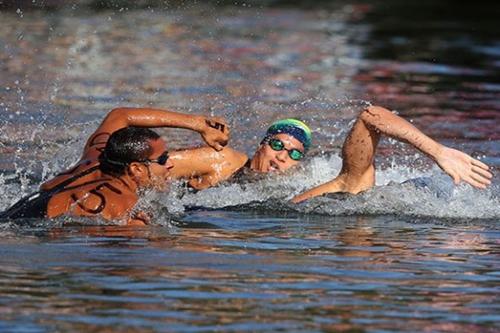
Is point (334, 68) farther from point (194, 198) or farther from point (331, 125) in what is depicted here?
point (194, 198)

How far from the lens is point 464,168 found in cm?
1142

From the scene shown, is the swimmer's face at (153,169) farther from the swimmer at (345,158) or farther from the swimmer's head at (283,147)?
the swimmer's head at (283,147)

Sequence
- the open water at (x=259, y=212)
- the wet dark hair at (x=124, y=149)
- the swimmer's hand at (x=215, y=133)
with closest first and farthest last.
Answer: the open water at (x=259, y=212), the wet dark hair at (x=124, y=149), the swimmer's hand at (x=215, y=133)

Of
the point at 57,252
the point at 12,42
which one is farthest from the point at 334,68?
the point at 57,252

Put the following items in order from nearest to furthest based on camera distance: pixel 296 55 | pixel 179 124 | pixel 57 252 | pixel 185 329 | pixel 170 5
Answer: pixel 185 329 < pixel 57 252 < pixel 179 124 < pixel 296 55 < pixel 170 5

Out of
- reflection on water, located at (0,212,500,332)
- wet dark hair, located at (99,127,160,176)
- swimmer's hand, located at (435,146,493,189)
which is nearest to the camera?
reflection on water, located at (0,212,500,332)

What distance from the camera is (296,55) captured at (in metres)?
28.0

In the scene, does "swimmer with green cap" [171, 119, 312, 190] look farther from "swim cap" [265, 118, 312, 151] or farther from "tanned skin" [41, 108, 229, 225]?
"tanned skin" [41, 108, 229, 225]

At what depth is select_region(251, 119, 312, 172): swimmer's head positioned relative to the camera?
1366 cm

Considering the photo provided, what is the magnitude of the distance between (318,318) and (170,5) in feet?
97.7

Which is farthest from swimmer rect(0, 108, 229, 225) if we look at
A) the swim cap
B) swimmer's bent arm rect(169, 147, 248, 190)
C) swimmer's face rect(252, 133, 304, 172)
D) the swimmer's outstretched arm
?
the swim cap

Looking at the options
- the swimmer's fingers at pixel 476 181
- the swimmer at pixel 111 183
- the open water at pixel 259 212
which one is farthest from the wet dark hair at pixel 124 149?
the swimmer's fingers at pixel 476 181

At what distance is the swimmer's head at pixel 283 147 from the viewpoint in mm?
13656

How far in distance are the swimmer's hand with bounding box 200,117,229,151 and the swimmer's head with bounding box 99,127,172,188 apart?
447 millimetres
